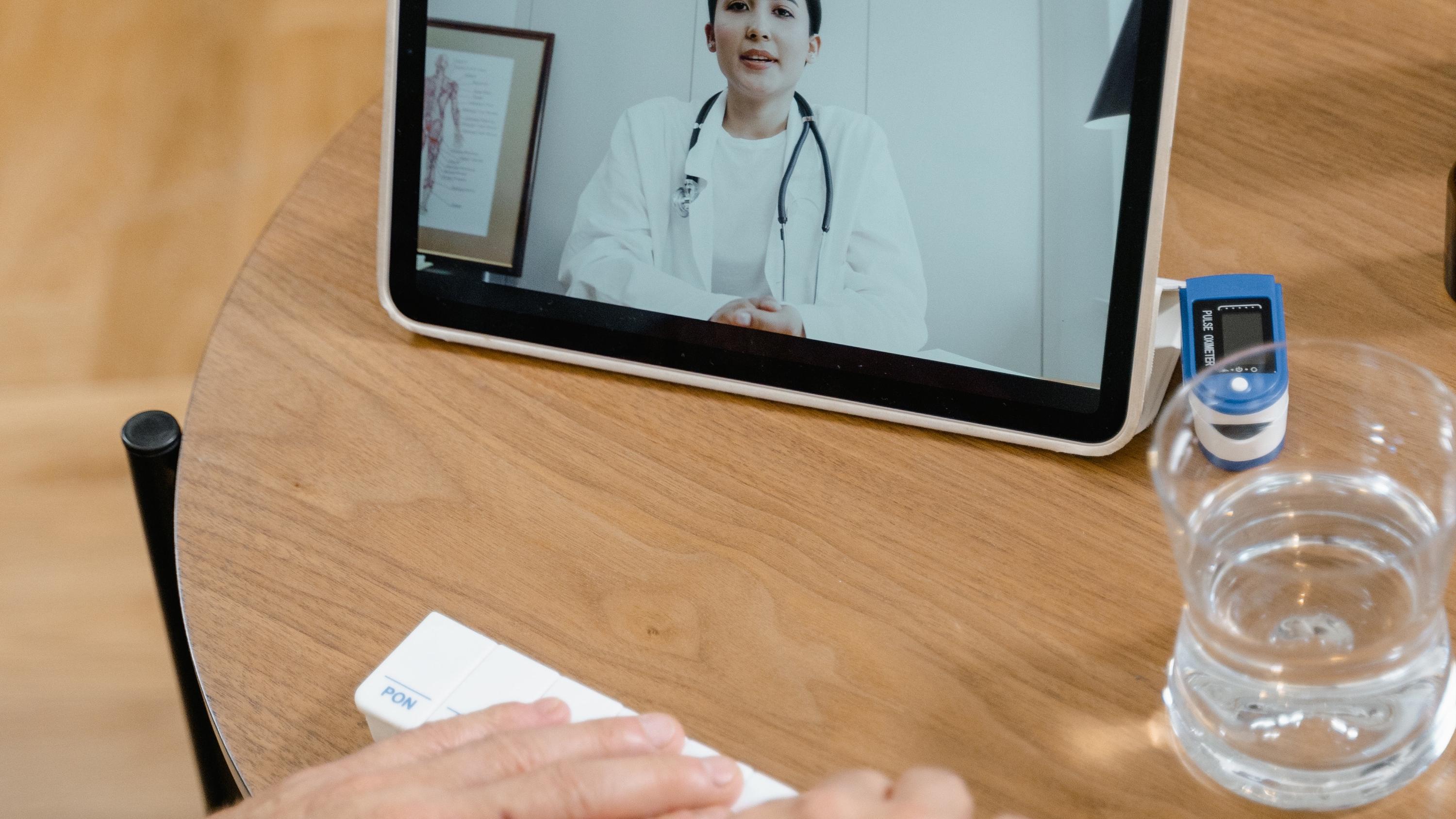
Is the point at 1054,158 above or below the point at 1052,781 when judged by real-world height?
above

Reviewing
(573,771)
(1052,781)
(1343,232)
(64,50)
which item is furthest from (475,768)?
(64,50)

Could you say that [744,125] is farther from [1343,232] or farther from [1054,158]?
[1343,232]

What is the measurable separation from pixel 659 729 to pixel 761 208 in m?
0.31

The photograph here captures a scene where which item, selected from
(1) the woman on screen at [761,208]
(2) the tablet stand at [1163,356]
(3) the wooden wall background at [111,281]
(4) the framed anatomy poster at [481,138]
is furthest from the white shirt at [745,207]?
(3) the wooden wall background at [111,281]

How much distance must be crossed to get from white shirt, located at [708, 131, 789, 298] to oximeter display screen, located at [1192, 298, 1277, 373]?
0.25m

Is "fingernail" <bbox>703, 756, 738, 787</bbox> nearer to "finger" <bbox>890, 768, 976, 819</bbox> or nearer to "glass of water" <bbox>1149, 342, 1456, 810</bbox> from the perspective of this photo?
"finger" <bbox>890, 768, 976, 819</bbox>

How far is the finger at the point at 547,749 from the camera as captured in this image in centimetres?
59

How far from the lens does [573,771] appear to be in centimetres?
58

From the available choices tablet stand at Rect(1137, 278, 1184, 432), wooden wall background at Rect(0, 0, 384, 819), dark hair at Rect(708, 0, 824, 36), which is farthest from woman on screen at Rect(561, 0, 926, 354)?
wooden wall background at Rect(0, 0, 384, 819)

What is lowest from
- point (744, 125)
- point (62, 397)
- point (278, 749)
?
point (62, 397)

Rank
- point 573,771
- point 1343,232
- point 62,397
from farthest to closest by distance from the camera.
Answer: point 62,397
point 1343,232
point 573,771

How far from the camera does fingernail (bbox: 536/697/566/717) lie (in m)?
0.62

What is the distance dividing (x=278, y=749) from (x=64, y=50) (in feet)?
5.81

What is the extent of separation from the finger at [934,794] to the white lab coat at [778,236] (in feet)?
0.85
